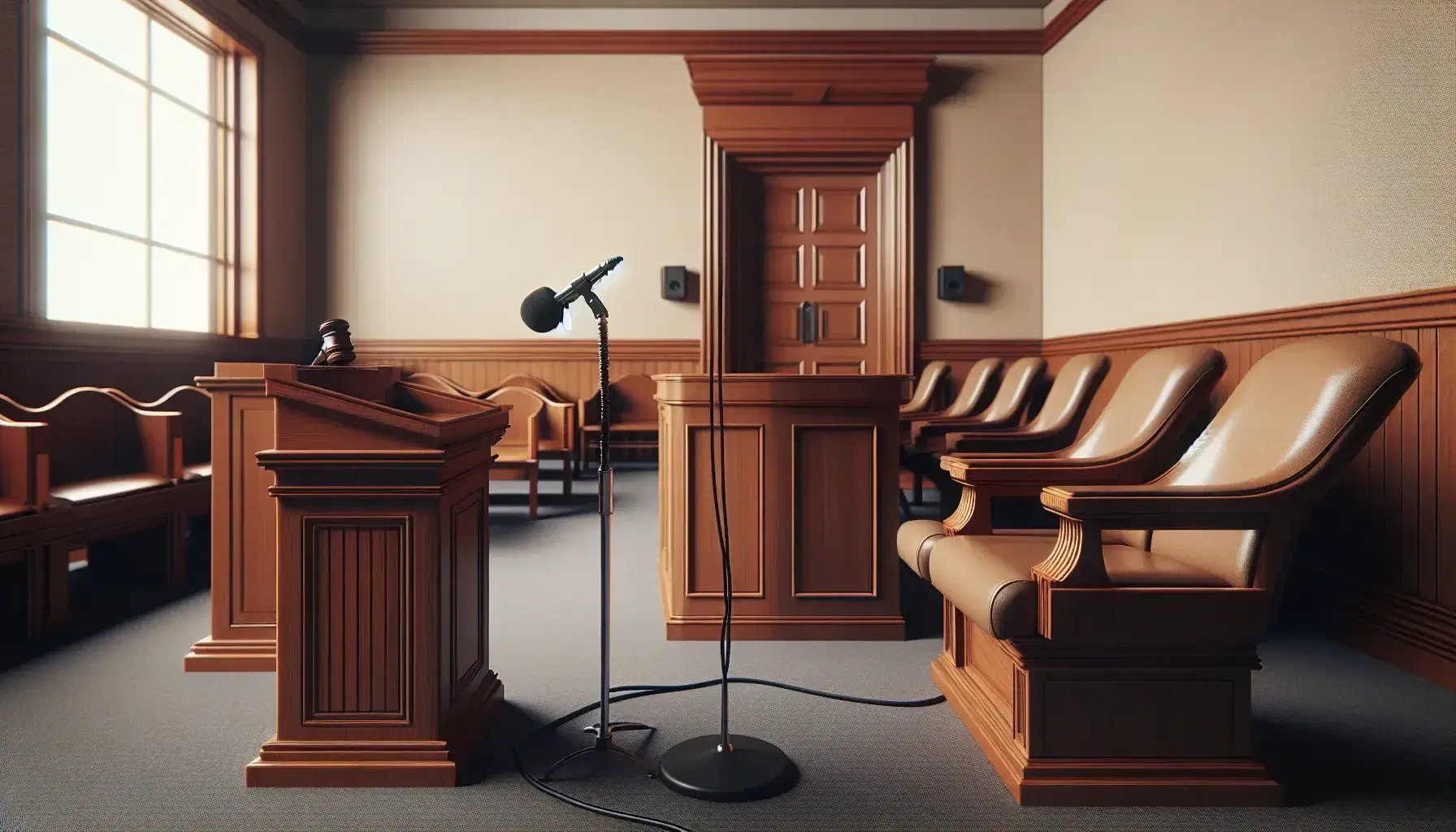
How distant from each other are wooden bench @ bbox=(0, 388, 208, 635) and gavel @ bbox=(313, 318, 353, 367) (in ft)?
4.71

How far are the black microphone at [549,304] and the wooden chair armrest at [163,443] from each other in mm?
2728

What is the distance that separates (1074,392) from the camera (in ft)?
13.1

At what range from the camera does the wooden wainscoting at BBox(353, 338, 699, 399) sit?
6957 mm

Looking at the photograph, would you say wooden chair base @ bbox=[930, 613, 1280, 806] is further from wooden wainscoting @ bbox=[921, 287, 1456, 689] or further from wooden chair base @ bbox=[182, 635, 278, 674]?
wooden chair base @ bbox=[182, 635, 278, 674]

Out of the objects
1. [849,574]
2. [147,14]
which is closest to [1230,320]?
[849,574]

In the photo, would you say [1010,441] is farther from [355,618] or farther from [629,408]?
[629,408]

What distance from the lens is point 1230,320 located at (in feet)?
13.1

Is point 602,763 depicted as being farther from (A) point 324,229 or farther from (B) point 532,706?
(A) point 324,229

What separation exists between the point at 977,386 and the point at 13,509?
4.57 meters

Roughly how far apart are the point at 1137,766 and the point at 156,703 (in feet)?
7.60

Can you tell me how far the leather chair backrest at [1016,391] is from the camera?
15.4 feet

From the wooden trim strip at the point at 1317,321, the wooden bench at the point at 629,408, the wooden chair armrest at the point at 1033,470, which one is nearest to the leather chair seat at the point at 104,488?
the wooden chair armrest at the point at 1033,470

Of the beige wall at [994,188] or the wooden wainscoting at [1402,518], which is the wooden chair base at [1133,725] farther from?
the beige wall at [994,188]

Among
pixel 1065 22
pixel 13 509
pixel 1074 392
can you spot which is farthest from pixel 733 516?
pixel 1065 22
